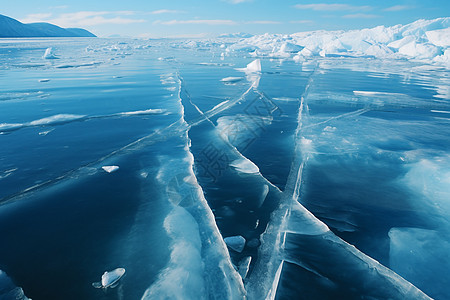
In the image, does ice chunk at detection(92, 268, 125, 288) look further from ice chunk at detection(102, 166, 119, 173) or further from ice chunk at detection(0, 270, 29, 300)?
ice chunk at detection(102, 166, 119, 173)

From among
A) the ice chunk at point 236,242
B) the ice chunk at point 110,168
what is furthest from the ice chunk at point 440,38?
the ice chunk at point 110,168

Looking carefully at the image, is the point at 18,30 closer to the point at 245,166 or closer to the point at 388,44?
the point at 388,44

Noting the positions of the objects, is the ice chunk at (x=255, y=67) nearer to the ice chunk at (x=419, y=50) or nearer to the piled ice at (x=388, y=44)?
the piled ice at (x=388, y=44)

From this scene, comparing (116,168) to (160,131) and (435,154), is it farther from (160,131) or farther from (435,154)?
(435,154)

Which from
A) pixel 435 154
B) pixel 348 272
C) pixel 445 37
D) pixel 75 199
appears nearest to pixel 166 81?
pixel 75 199

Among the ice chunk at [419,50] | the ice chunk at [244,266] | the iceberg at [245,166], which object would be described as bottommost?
the ice chunk at [244,266]

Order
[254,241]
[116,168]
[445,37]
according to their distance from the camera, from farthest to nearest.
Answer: [445,37] < [116,168] < [254,241]
